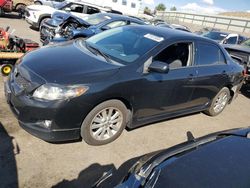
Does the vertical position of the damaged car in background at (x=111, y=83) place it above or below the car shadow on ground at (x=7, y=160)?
above

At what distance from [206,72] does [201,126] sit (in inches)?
45.8

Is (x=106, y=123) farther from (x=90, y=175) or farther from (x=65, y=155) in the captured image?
(x=90, y=175)

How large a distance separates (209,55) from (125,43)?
1.75 meters

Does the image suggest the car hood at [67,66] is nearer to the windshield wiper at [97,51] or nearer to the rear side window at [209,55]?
the windshield wiper at [97,51]

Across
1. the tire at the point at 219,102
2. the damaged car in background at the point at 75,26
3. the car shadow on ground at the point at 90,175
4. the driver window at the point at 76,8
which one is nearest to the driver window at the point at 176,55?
the tire at the point at 219,102

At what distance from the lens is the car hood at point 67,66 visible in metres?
3.68

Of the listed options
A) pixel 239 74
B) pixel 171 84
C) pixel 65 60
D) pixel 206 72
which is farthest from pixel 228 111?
pixel 65 60

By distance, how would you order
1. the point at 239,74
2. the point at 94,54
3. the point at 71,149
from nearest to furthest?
the point at 71,149 < the point at 94,54 < the point at 239,74

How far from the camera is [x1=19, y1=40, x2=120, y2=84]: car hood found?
368 centimetres

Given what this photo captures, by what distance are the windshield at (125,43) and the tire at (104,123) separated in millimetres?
718

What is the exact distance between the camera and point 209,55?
5.43 metres

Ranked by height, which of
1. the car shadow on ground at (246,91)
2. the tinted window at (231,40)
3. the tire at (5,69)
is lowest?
the car shadow on ground at (246,91)

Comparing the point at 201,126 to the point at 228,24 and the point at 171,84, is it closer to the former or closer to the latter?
the point at 171,84

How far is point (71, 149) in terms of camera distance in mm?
3975
